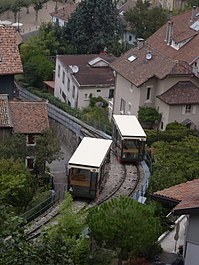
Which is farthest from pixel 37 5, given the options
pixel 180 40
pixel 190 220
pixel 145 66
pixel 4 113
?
pixel 190 220

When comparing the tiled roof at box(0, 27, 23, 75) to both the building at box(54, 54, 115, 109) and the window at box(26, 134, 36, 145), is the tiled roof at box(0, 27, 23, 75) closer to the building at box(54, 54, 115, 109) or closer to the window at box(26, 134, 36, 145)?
the window at box(26, 134, 36, 145)

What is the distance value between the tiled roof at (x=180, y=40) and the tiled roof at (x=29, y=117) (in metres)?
19.2

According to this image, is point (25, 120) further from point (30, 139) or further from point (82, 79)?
point (82, 79)

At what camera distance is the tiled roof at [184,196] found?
18641 millimetres

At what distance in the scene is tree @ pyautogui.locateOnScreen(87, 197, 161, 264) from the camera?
21.0 meters

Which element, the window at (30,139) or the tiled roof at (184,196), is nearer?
the tiled roof at (184,196)

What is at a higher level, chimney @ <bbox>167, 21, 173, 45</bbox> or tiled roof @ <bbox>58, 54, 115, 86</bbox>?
chimney @ <bbox>167, 21, 173, 45</bbox>

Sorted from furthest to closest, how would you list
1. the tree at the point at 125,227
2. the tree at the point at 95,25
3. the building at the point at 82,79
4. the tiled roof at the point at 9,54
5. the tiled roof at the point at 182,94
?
1. the tree at the point at 95,25
2. the building at the point at 82,79
3. the tiled roof at the point at 182,94
4. the tiled roof at the point at 9,54
5. the tree at the point at 125,227

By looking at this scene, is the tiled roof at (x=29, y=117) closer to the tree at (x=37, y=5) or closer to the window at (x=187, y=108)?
the window at (x=187, y=108)

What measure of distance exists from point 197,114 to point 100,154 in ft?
64.7

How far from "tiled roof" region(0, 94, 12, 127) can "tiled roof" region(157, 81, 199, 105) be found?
14.5m

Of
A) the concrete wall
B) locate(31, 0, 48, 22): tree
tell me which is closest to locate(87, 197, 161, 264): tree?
the concrete wall

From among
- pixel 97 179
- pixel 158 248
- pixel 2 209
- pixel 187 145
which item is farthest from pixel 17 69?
pixel 2 209

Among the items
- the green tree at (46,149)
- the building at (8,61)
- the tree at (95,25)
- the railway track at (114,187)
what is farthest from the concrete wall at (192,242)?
the tree at (95,25)
